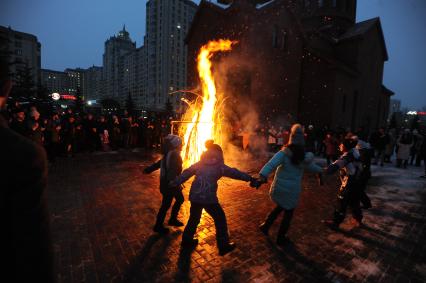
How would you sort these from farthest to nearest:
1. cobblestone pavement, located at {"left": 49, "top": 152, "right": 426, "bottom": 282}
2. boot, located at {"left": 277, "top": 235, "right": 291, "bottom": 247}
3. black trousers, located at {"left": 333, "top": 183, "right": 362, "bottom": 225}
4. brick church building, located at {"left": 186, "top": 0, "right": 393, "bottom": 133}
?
brick church building, located at {"left": 186, "top": 0, "right": 393, "bottom": 133}, black trousers, located at {"left": 333, "top": 183, "right": 362, "bottom": 225}, boot, located at {"left": 277, "top": 235, "right": 291, "bottom": 247}, cobblestone pavement, located at {"left": 49, "top": 152, "right": 426, "bottom": 282}

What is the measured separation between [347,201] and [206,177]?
3.23 meters

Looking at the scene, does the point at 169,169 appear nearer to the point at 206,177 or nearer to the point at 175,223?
the point at 206,177

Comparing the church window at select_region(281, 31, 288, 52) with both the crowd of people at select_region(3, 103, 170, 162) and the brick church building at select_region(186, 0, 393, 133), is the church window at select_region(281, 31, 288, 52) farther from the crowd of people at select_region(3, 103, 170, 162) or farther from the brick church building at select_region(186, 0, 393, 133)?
the crowd of people at select_region(3, 103, 170, 162)

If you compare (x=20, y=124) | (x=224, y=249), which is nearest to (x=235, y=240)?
(x=224, y=249)

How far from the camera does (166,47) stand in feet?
355

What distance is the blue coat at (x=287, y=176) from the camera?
4.78 metres

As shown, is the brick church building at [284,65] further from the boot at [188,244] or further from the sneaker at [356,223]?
the boot at [188,244]

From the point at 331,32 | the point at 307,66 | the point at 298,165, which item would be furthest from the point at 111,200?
the point at 331,32

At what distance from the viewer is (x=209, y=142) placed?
4609 millimetres

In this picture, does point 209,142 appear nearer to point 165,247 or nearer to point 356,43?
point 165,247

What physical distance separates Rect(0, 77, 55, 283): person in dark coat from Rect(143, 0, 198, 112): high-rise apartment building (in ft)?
342

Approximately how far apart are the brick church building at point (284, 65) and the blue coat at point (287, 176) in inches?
732

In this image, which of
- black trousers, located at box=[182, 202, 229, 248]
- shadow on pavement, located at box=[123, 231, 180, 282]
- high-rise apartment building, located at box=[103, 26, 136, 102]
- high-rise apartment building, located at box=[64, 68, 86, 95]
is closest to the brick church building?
black trousers, located at box=[182, 202, 229, 248]

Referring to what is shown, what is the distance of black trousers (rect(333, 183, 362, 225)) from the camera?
5.55m
